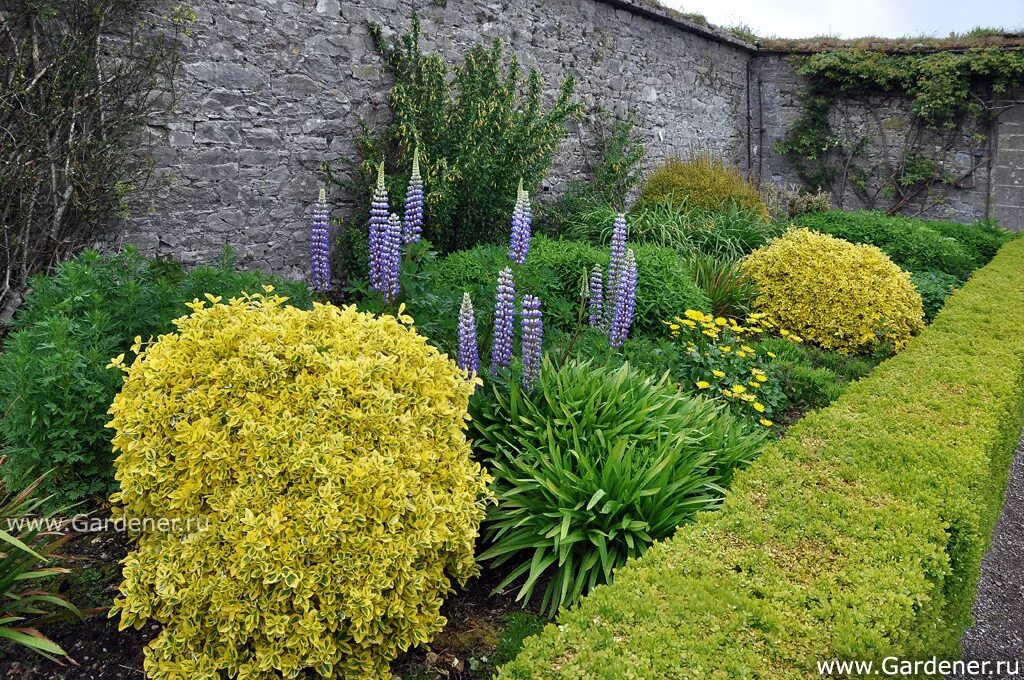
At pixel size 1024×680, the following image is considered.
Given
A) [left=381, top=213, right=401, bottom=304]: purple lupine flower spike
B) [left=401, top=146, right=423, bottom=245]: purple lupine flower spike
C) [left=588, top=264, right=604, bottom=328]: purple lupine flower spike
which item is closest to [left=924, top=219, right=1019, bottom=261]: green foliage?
[left=588, top=264, right=604, bottom=328]: purple lupine flower spike

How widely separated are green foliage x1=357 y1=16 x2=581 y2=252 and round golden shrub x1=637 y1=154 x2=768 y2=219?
3142mm

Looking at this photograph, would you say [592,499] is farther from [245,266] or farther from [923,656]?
[245,266]

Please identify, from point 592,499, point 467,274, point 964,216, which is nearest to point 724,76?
point 964,216

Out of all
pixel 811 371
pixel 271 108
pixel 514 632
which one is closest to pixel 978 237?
pixel 811 371

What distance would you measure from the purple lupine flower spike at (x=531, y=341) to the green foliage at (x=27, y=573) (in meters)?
2.30

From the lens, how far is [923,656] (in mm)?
2604

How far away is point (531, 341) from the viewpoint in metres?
3.98

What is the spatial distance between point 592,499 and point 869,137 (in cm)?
1396

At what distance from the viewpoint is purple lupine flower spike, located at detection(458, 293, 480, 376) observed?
3729 mm

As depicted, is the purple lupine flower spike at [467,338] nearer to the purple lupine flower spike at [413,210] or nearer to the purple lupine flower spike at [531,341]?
the purple lupine flower spike at [531,341]

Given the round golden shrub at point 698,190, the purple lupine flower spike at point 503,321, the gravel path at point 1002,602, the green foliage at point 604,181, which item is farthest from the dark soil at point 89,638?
the round golden shrub at point 698,190

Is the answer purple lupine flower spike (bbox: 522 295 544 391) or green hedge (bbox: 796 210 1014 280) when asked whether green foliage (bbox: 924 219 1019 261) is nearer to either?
green hedge (bbox: 796 210 1014 280)

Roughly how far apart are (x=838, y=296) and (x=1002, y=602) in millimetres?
3716

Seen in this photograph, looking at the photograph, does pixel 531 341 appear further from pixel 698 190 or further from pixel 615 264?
pixel 698 190
